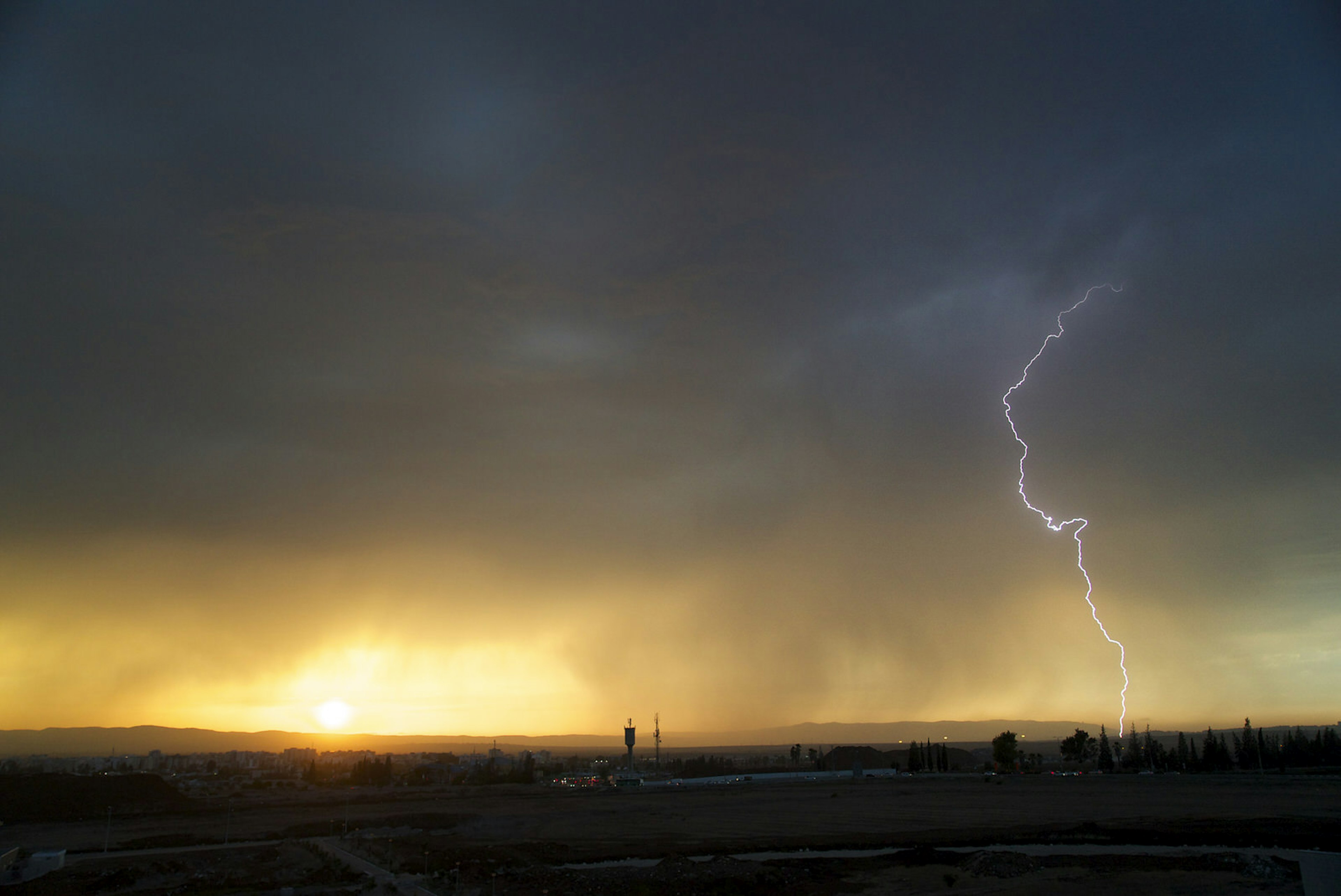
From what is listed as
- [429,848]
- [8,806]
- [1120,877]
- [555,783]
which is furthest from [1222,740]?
[8,806]

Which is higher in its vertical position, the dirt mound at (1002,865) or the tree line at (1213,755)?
the dirt mound at (1002,865)

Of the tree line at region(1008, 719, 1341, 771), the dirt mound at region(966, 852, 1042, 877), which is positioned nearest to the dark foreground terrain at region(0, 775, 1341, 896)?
the dirt mound at region(966, 852, 1042, 877)

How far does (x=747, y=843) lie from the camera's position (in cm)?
5197

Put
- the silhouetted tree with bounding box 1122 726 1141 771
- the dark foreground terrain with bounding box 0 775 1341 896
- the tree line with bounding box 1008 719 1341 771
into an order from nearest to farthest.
→ the dark foreground terrain with bounding box 0 775 1341 896
the tree line with bounding box 1008 719 1341 771
the silhouetted tree with bounding box 1122 726 1141 771

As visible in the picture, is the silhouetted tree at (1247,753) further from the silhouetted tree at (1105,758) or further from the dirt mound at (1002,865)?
the dirt mound at (1002,865)

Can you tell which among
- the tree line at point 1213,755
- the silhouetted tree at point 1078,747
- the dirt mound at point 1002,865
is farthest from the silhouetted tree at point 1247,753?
the dirt mound at point 1002,865

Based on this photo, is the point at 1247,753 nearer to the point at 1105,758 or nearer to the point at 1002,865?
the point at 1105,758

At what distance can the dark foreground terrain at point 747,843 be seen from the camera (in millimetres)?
37219

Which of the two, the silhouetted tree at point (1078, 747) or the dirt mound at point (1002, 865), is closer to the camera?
the dirt mound at point (1002, 865)

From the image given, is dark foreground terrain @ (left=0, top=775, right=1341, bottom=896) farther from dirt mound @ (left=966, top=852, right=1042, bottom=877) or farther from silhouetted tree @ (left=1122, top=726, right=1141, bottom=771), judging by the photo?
silhouetted tree @ (left=1122, top=726, right=1141, bottom=771)

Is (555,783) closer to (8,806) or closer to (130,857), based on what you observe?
(8,806)

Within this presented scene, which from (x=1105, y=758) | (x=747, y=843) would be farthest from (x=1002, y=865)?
(x=1105, y=758)

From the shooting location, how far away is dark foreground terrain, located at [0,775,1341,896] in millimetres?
37219

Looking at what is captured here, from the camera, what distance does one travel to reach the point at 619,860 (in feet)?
154
